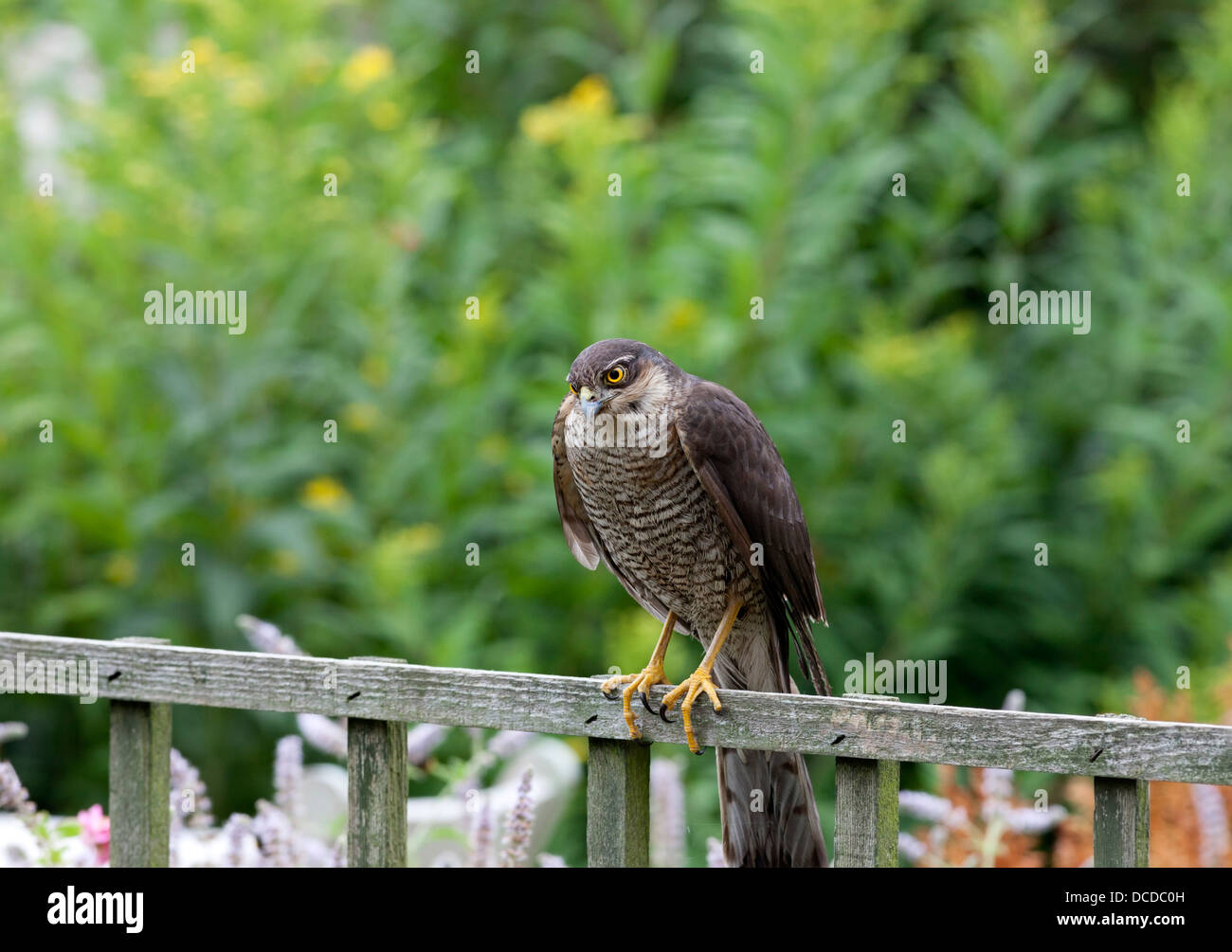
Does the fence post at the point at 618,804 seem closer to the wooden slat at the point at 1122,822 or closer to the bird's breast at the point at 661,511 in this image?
the bird's breast at the point at 661,511

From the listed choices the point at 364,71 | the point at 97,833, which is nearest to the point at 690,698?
the point at 97,833

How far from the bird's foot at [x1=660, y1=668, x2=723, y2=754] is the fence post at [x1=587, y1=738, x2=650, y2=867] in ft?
0.24

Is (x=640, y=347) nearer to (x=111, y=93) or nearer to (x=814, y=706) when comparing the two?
(x=814, y=706)

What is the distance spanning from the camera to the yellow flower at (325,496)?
440 centimetres

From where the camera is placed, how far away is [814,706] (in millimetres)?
1996

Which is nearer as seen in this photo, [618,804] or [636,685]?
[618,804]

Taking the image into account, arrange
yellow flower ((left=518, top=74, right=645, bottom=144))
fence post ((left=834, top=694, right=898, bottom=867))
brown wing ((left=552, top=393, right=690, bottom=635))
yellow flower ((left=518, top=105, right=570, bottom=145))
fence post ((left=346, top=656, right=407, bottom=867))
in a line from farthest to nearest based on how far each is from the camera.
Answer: yellow flower ((left=518, top=105, right=570, bottom=145))
yellow flower ((left=518, top=74, right=645, bottom=144))
brown wing ((left=552, top=393, right=690, bottom=635))
fence post ((left=346, top=656, right=407, bottom=867))
fence post ((left=834, top=694, right=898, bottom=867))

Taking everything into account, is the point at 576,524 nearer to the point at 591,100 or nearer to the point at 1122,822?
the point at 1122,822

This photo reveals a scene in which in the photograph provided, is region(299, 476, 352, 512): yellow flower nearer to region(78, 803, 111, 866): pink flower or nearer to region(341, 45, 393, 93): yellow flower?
region(341, 45, 393, 93): yellow flower

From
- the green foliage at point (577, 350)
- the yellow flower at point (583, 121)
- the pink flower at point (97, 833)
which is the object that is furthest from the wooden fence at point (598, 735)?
the yellow flower at point (583, 121)

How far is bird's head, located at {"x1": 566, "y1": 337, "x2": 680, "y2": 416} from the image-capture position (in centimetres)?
263

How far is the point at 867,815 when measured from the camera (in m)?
1.95

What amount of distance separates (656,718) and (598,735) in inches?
3.9

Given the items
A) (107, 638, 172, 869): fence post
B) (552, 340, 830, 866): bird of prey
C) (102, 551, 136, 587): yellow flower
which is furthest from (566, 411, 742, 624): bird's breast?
(102, 551, 136, 587): yellow flower
